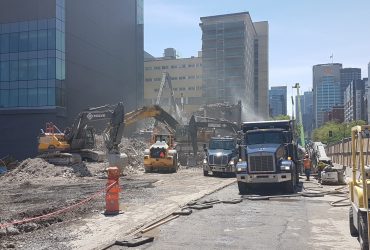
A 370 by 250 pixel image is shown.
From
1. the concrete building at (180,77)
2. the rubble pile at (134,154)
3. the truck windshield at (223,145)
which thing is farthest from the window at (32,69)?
the concrete building at (180,77)

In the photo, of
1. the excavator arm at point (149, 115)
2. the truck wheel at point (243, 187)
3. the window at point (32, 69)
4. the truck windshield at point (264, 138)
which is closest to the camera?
the truck wheel at point (243, 187)

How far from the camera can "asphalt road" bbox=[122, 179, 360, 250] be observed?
9.68 meters

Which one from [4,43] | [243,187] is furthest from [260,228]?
[4,43]

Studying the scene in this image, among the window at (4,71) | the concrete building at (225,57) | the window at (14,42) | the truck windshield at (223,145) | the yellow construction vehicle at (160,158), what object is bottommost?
the yellow construction vehicle at (160,158)

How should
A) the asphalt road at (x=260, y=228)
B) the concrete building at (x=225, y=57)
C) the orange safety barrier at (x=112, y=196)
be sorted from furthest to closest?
the concrete building at (x=225, y=57), the orange safety barrier at (x=112, y=196), the asphalt road at (x=260, y=228)

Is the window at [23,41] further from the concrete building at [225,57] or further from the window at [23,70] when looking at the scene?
the concrete building at [225,57]

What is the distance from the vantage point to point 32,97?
5862 cm

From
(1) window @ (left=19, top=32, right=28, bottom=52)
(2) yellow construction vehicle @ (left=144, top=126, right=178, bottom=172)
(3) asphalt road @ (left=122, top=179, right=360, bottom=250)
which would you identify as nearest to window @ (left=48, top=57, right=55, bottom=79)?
(1) window @ (left=19, top=32, right=28, bottom=52)

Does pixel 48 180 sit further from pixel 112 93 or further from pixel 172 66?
pixel 172 66

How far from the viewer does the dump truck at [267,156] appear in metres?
18.6

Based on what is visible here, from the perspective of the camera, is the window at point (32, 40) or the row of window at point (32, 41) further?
the window at point (32, 40)

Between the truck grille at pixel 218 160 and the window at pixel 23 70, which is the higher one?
the window at pixel 23 70

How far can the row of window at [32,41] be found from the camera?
58438mm

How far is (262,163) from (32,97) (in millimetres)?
46730
